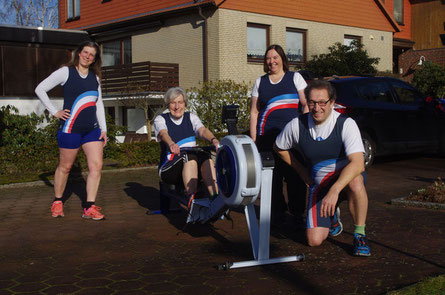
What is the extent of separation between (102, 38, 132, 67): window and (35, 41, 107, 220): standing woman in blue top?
19.1 meters

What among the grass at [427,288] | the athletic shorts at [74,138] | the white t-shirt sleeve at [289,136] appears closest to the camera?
the grass at [427,288]

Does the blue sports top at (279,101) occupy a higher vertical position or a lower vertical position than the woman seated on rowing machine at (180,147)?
higher

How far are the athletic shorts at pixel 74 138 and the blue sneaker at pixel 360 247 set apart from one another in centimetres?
325

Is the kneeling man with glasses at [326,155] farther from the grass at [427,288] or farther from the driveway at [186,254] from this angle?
the grass at [427,288]

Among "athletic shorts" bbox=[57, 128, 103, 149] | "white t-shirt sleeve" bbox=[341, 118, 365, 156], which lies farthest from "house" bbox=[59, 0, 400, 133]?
"white t-shirt sleeve" bbox=[341, 118, 365, 156]

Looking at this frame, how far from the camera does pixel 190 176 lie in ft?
18.8

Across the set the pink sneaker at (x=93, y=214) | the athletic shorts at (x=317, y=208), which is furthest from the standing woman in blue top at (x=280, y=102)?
the pink sneaker at (x=93, y=214)

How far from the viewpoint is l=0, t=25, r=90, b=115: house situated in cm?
1916

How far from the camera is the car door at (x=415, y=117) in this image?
10.8m

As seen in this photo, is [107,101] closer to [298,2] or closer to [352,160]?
[298,2]

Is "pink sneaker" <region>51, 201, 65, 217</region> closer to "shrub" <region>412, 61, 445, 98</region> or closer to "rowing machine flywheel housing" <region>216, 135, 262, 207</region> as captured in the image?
"rowing machine flywheel housing" <region>216, 135, 262, 207</region>

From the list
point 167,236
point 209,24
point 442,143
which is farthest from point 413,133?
point 209,24

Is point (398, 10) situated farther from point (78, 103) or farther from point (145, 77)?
point (78, 103)

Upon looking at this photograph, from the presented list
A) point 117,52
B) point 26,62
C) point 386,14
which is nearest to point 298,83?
point 26,62
